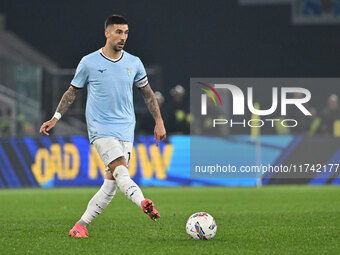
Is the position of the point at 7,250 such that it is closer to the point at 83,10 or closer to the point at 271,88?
the point at 271,88

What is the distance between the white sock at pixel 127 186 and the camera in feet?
23.2

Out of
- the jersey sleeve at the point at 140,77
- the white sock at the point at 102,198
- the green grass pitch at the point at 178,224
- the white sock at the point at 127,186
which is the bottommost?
the green grass pitch at the point at 178,224

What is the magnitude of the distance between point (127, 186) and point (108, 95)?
93cm

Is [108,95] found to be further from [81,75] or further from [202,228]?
[202,228]

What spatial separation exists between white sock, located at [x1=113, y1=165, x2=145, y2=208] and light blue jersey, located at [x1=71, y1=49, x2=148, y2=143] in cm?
37

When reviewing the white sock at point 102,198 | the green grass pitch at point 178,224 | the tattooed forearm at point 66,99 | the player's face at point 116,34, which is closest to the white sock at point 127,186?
the white sock at point 102,198

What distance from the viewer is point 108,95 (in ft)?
24.6

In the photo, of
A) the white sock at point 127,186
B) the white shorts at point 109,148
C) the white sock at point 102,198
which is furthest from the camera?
the white sock at point 102,198

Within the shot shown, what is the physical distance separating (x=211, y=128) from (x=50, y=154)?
3.84 meters

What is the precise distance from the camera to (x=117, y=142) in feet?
24.5

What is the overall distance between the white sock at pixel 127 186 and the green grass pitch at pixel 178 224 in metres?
0.43

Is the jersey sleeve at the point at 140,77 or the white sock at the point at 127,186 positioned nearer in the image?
the white sock at the point at 127,186

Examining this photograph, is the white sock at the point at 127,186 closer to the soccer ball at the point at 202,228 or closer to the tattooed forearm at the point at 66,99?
the soccer ball at the point at 202,228

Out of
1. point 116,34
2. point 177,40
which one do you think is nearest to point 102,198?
point 116,34
